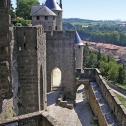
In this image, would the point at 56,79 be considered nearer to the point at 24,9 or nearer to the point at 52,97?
the point at 52,97

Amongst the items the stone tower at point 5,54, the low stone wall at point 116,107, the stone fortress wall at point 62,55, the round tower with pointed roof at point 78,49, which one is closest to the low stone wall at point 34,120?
the stone tower at point 5,54

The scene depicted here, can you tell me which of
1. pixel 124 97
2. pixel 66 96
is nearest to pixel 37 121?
pixel 66 96

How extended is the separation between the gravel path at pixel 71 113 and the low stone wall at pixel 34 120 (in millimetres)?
11113

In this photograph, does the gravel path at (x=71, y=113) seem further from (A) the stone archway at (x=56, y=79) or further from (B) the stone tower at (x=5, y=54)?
(B) the stone tower at (x=5, y=54)

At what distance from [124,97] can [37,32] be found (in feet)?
74.4

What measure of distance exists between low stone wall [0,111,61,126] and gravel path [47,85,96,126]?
1111 cm

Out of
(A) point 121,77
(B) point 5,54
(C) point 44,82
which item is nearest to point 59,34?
(C) point 44,82

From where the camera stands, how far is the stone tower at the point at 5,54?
1062 centimetres

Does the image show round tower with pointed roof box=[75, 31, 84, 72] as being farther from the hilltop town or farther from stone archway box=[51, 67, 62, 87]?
stone archway box=[51, 67, 62, 87]

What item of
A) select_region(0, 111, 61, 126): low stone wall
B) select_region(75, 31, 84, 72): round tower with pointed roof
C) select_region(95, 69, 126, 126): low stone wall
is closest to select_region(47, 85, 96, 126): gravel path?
select_region(95, 69, 126, 126): low stone wall

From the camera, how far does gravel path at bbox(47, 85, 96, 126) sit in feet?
67.1

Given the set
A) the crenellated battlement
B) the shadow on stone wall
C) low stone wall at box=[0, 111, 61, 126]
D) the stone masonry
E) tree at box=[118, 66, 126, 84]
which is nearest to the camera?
low stone wall at box=[0, 111, 61, 126]

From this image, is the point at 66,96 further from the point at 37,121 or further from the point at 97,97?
the point at 37,121

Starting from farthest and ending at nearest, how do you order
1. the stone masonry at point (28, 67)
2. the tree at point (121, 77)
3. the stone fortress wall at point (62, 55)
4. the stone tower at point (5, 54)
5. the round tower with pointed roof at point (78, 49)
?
the tree at point (121, 77) → the round tower with pointed roof at point (78, 49) → the stone fortress wall at point (62, 55) → the stone masonry at point (28, 67) → the stone tower at point (5, 54)
